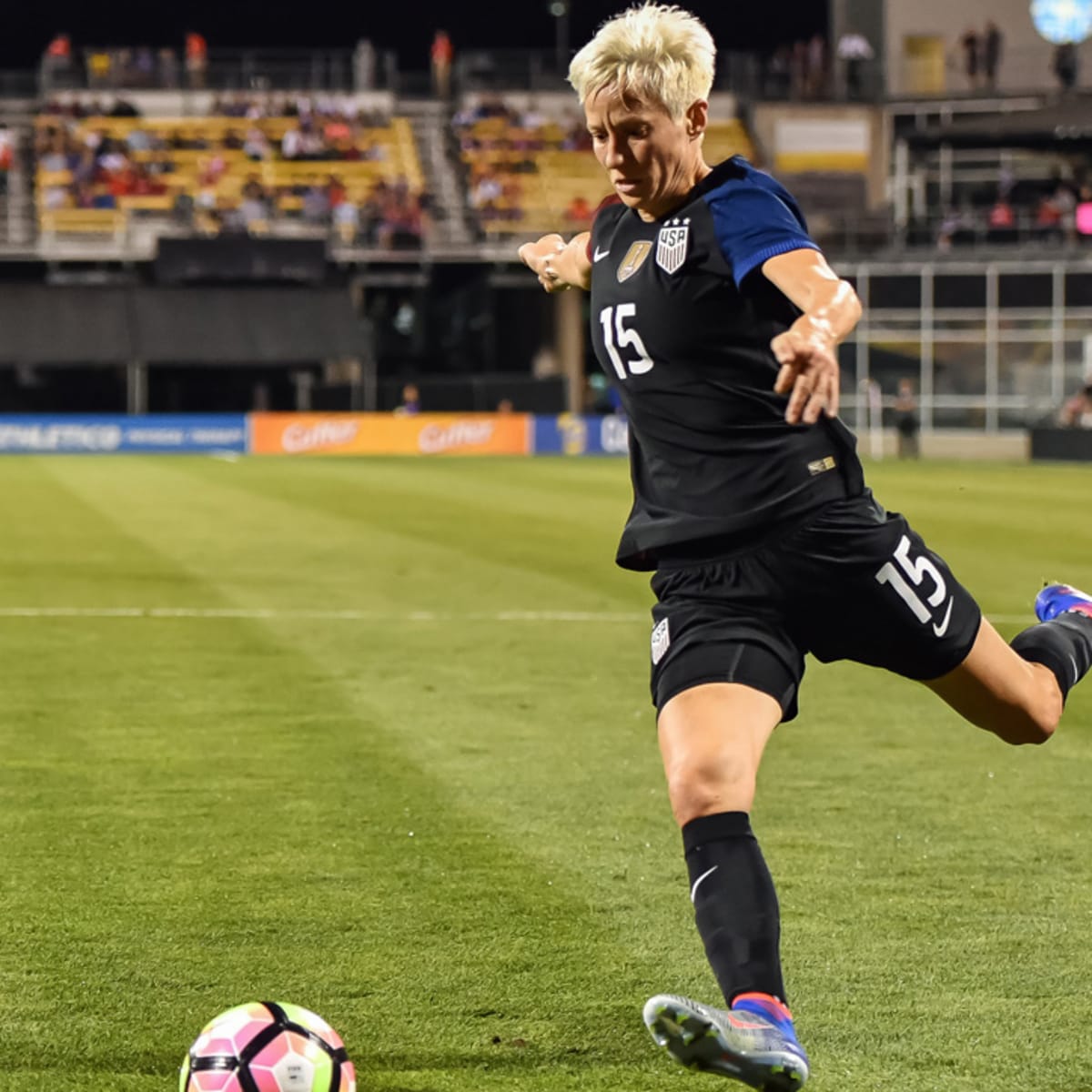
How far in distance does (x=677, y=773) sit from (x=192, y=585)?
11.5 meters

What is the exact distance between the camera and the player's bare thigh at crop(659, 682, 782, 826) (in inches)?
159

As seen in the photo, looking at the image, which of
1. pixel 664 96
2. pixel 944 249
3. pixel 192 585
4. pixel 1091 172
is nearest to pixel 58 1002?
pixel 664 96

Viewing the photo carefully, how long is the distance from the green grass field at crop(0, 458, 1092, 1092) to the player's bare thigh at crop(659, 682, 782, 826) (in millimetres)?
678

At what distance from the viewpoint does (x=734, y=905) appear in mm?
3949

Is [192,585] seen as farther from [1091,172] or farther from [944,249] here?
[1091,172]

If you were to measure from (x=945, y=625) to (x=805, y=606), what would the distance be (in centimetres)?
36

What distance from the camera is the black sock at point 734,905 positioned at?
3.89 meters

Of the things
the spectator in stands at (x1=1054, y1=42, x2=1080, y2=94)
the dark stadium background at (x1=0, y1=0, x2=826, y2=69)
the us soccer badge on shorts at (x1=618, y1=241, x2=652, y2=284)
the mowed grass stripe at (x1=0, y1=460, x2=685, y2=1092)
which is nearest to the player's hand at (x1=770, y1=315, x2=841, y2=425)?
the us soccer badge on shorts at (x1=618, y1=241, x2=652, y2=284)

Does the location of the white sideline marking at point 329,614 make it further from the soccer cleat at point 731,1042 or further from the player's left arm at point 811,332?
the soccer cleat at point 731,1042

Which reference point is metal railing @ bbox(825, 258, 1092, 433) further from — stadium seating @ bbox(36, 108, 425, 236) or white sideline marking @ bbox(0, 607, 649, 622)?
white sideline marking @ bbox(0, 607, 649, 622)

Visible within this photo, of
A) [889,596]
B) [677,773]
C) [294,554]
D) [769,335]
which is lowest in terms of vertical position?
[294,554]

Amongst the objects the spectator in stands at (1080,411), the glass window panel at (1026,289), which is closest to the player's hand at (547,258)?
the spectator in stands at (1080,411)

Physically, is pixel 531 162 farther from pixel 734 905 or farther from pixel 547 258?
pixel 734 905

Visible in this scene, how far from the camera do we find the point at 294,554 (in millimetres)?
17797
